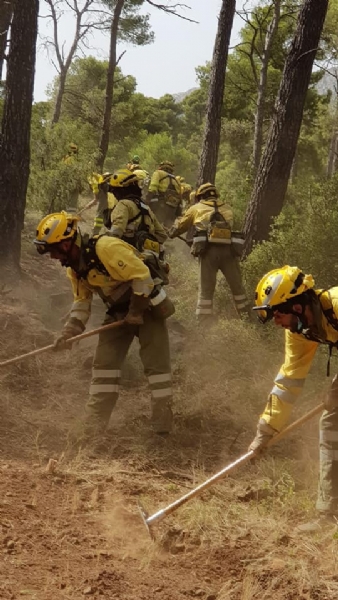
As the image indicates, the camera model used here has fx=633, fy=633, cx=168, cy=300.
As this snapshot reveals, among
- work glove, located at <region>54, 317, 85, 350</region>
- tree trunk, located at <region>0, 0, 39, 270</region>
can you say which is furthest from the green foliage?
tree trunk, located at <region>0, 0, 39, 270</region>

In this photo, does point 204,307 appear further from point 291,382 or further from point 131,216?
point 291,382

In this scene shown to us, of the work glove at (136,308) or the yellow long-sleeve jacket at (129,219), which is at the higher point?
the yellow long-sleeve jacket at (129,219)

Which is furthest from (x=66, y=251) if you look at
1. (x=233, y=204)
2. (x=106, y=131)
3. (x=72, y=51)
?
(x=72, y=51)

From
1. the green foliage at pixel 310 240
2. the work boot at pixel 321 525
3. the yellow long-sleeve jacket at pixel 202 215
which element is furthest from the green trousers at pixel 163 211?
the work boot at pixel 321 525

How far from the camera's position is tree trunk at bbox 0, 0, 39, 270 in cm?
852

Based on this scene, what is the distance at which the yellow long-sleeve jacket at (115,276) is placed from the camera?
16.9ft

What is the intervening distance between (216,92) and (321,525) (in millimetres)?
9438

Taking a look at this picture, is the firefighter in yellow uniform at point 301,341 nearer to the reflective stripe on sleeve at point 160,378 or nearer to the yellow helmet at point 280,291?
the yellow helmet at point 280,291

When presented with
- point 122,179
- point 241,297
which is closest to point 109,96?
point 241,297

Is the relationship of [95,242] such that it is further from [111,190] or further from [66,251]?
[111,190]

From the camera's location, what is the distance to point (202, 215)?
8711 mm

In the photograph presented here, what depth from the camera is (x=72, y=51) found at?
2323 cm

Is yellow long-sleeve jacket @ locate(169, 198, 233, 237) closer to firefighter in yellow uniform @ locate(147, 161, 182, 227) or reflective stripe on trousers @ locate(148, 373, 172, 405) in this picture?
reflective stripe on trousers @ locate(148, 373, 172, 405)

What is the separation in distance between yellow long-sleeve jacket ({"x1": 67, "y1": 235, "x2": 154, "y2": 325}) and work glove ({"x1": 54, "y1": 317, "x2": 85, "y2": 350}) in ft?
0.17
